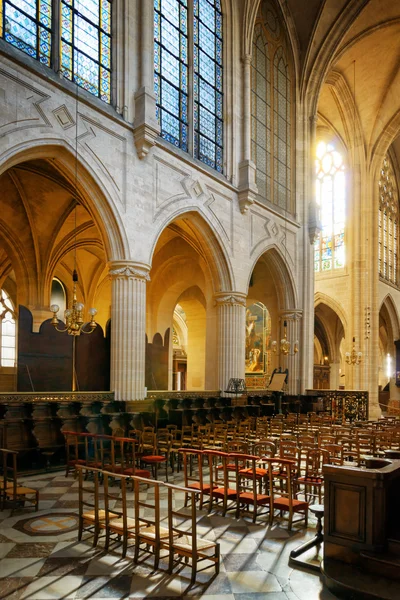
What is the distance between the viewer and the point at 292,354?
23.0 metres

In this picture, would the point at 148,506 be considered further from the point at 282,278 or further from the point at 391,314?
the point at 391,314

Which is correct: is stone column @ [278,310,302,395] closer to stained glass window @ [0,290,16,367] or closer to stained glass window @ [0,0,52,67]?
stained glass window @ [0,290,16,367]

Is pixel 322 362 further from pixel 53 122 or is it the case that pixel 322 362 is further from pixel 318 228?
pixel 53 122

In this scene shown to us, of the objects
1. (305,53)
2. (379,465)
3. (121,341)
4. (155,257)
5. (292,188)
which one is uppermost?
(305,53)

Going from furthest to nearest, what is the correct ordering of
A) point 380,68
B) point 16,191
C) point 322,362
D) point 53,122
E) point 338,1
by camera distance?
point 322,362, point 380,68, point 338,1, point 16,191, point 53,122

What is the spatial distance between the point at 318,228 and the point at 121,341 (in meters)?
13.4

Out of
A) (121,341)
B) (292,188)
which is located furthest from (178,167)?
(292,188)

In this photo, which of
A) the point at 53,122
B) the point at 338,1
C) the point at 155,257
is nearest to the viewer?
the point at 53,122

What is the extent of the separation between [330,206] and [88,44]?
2225 centimetres

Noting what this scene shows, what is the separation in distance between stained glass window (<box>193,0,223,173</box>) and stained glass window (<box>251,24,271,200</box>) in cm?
250

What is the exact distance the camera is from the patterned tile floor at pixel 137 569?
15.5ft

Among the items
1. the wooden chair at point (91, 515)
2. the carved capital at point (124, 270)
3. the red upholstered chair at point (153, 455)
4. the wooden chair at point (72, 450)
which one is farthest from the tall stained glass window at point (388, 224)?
the wooden chair at point (91, 515)

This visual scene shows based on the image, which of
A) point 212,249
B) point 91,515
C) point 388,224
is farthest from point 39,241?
point 388,224

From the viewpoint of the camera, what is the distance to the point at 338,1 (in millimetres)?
23469
